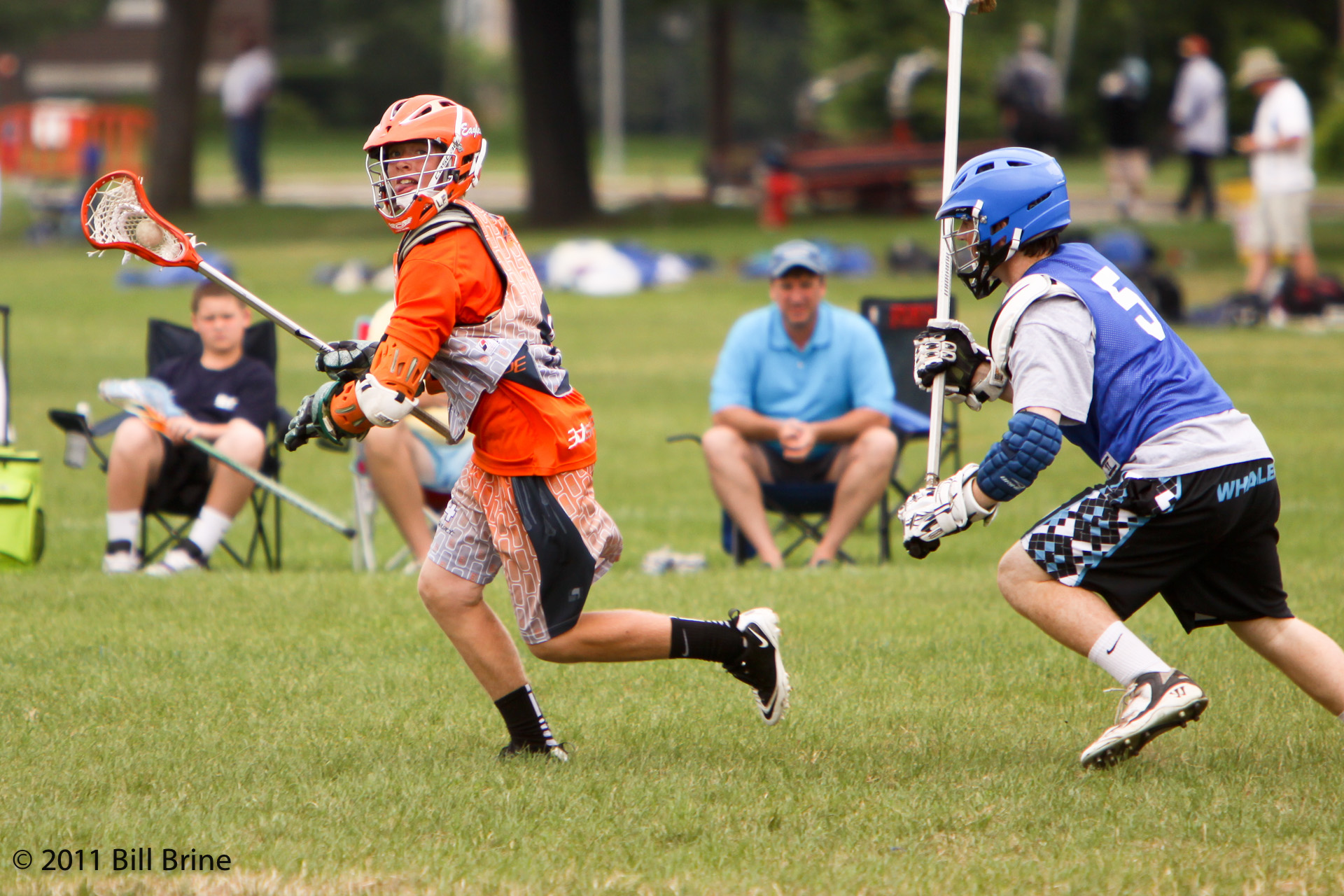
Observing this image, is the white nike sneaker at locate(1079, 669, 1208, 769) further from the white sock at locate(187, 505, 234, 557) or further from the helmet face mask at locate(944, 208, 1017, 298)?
the white sock at locate(187, 505, 234, 557)

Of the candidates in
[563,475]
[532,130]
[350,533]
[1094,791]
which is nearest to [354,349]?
[563,475]

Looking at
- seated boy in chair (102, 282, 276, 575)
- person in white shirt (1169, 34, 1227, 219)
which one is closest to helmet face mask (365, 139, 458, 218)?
seated boy in chair (102, 282, 276, 575)

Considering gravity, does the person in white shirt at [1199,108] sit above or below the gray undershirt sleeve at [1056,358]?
above

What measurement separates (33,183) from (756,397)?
2042cm

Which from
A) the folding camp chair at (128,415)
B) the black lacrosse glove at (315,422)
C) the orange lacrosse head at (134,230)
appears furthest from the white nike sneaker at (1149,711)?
the folding camp chair at (128,415)

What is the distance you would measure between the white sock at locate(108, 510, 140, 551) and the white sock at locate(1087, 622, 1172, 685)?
15.4ft

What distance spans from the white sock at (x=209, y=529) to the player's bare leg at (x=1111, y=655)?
4195 mm

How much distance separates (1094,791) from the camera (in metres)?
4.19

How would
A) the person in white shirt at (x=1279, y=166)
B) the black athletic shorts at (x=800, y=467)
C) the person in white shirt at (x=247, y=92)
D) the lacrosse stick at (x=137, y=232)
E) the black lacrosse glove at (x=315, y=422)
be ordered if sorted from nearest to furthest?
the black lacrosse glove at (x=315, y=422) < the lacrosse stick at (x=137, y=232) < the black athletic shorts at (x=800, y=467) < the person in white shirt at (x=1279, y=166) < the person in white shirt at (x=247, y=92)

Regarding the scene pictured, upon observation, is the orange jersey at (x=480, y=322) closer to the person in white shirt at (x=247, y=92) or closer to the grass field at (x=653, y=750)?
the grass field at (x=653, y=750)

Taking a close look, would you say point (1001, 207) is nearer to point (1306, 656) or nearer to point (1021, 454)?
point (1021, 454)

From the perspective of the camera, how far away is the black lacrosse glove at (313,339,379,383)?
4.25 metres

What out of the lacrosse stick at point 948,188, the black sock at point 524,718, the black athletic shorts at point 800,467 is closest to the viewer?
the lacrosse stick at point 948,188

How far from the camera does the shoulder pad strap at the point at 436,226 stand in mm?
4203
